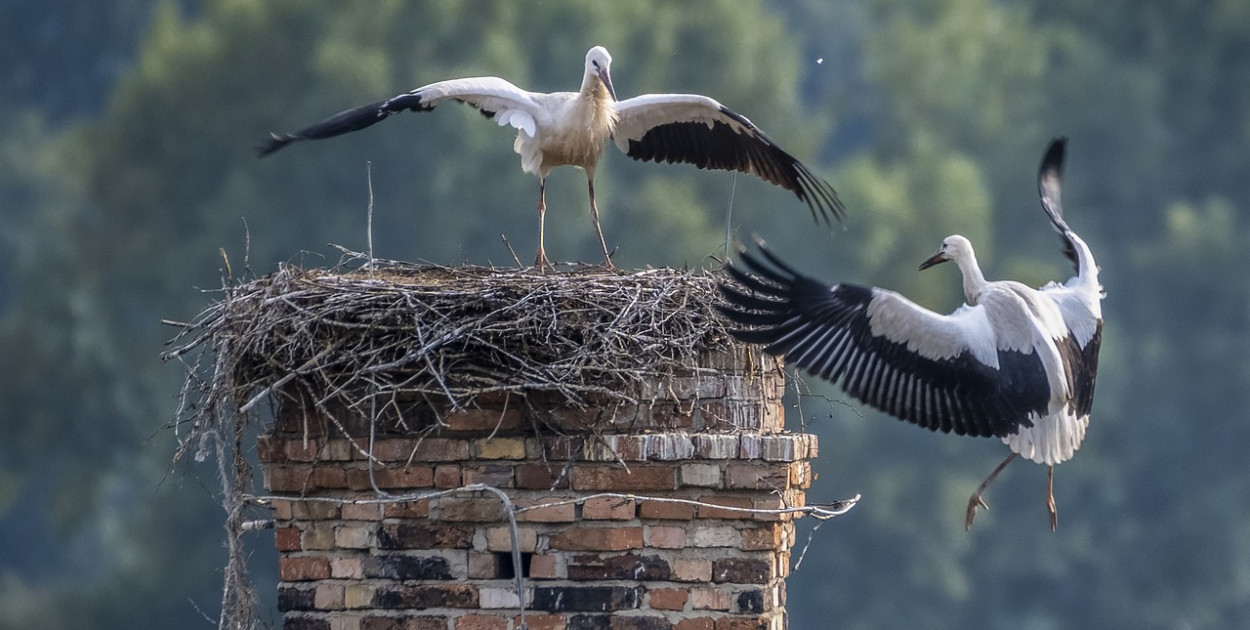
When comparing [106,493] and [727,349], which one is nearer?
[727,349]

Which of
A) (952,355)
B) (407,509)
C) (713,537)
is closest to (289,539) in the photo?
(407,509)

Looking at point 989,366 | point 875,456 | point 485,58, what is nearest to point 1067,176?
point 875,456

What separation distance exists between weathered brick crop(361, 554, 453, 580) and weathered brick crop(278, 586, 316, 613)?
187mm

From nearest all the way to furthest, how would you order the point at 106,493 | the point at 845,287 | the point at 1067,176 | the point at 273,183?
the point at 845,287 < the point at 273,183 < the point at 106,493 < the point at 1067,176

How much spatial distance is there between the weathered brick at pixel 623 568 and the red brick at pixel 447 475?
1.32 feet

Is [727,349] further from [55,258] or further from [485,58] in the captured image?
[55,258]

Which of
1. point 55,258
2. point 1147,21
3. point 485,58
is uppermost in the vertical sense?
point 1147,21

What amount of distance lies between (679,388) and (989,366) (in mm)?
1328

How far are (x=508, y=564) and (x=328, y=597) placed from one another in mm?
506

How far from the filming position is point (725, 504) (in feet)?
17.3

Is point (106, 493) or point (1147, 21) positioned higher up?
point (1147, 21)

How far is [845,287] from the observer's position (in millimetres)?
6105

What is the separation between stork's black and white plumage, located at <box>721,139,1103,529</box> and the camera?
6008 millimetres

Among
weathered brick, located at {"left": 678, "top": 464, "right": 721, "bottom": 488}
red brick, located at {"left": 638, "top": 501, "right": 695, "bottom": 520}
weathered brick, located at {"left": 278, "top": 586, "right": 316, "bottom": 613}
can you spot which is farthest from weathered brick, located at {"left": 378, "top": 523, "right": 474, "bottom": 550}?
weathered brick, located at {"left": 678, "top": 464, "right": 721, "bottom": 488}
